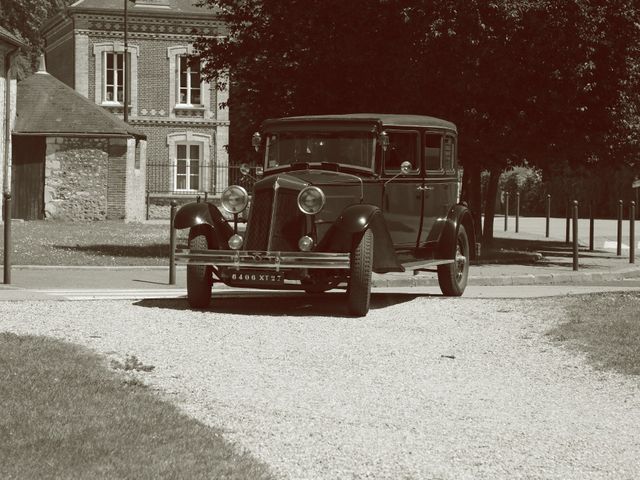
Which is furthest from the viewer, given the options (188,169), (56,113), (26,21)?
(26,21)

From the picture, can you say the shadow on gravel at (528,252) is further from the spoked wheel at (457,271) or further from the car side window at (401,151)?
the car side window at (401,151)

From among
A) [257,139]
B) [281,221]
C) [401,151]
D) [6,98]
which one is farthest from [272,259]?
[6,98]

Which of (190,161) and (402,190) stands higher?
(190,161)

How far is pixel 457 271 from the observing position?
1567cm

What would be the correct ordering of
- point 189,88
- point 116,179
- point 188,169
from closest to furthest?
point 116,179 → point 188,169 → point 189,88

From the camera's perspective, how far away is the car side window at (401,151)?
1430cm

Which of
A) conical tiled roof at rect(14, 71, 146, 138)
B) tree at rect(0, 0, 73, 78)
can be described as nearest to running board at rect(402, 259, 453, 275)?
conical tiled roof at rect(14, 71, 146, 138)

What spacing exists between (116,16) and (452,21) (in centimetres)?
3028

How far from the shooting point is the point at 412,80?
22891 millimetres

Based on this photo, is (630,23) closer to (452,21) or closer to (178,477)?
(452,21)

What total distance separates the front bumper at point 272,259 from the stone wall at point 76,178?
91.9 feet

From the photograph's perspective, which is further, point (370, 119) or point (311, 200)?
point (370, 119)

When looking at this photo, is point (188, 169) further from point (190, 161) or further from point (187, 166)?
point (190, 161)

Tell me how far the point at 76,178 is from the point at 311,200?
94.8 ft
